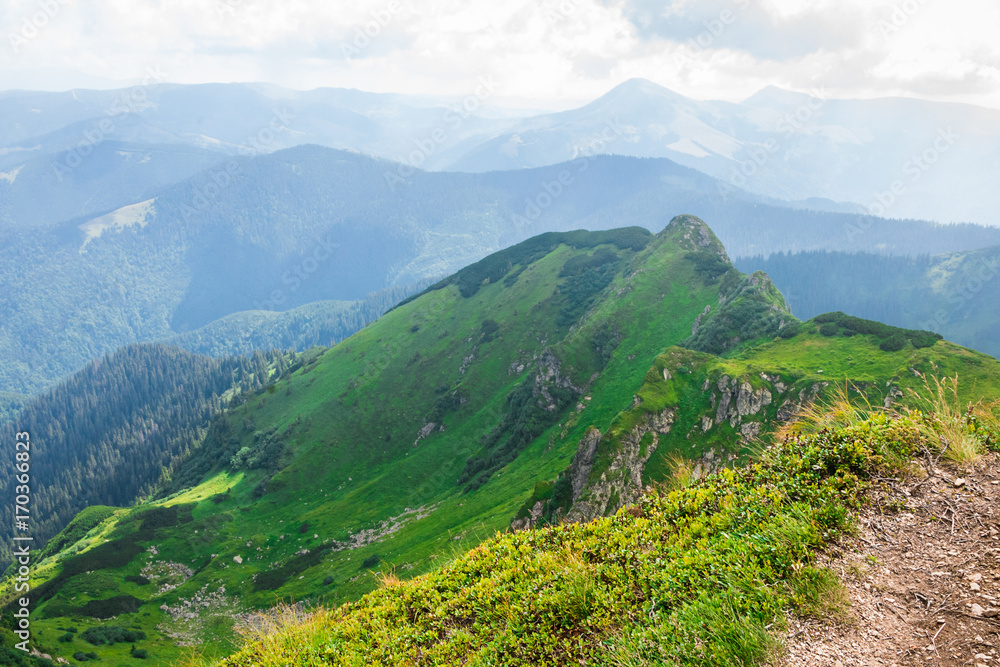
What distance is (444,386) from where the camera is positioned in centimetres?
12550

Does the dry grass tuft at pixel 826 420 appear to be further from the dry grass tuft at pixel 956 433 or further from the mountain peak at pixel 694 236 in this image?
the mountain peak at pixel 694 236

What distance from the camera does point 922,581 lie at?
6184mm

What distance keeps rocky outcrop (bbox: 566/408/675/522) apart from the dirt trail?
3899 centimetres

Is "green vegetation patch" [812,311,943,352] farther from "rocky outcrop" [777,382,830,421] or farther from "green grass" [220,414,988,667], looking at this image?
"green grass" [220,414,988,667]

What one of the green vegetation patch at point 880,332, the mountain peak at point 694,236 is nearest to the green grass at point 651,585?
the green vegetation patch at point 880,332

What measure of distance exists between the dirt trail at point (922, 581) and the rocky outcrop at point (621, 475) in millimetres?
38990

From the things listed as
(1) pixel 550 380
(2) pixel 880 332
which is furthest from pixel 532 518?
(1) pixel 550 380

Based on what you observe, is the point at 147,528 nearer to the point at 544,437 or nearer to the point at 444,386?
the point at 444,386

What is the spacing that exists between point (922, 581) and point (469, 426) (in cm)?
10565

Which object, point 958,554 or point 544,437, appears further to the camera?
point 544,437

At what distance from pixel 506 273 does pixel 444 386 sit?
2171 inches

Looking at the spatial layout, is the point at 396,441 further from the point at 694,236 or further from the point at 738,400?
the point at 694,236

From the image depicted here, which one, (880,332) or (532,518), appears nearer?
(532,518)

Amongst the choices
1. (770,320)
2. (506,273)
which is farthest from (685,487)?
(506,273)
